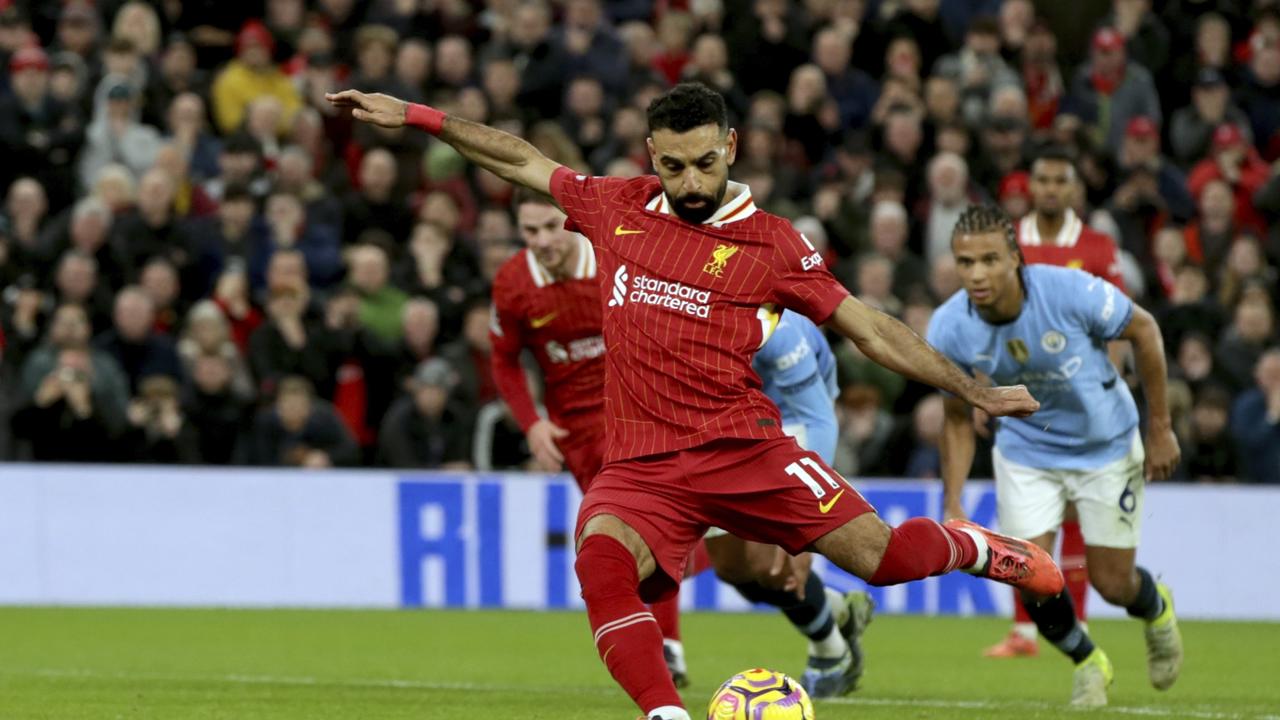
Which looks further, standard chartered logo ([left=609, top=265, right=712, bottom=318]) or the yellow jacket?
the yellow jacket

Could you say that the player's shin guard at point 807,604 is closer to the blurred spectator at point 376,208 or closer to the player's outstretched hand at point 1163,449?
the player's outstretched hand at point 1163,449

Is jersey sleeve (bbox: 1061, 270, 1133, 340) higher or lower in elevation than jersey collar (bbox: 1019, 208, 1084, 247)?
lower

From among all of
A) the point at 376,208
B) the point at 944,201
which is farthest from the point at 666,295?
the point at 376,208

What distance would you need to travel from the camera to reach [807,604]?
1104 cm

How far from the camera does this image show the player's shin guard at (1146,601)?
10992mm

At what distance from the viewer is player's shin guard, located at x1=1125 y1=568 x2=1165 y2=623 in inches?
433

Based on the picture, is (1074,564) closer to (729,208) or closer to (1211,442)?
(1211,442)

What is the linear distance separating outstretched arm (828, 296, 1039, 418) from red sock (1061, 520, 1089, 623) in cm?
496

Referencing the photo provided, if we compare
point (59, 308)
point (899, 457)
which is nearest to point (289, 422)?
point (59, 308)

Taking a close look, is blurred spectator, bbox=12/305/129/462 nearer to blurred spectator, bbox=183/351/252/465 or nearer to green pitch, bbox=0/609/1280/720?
blurred spectator, bbox=183/351/252/465

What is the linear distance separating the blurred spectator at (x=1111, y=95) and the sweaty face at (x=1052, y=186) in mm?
8867

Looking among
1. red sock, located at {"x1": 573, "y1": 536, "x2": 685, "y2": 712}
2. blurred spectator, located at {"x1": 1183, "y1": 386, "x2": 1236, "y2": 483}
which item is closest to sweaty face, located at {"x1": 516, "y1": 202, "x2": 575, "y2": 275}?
red sock, located at {"x1": 573, "y1": 536, "x2": 685, "y2": 712}

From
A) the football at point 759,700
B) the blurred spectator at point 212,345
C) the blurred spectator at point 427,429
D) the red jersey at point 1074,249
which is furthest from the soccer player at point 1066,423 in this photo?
the blurred spectator at point 212,345

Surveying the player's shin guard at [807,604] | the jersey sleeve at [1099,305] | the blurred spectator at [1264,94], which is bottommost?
the player's shin guard at [807,604]
